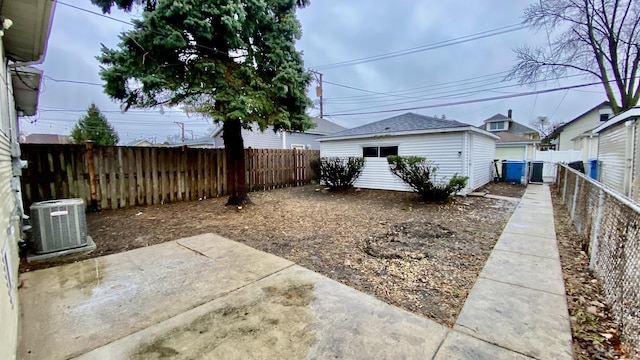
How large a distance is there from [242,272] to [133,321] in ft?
3.74

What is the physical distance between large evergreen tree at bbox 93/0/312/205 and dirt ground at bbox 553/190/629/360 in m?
5.82

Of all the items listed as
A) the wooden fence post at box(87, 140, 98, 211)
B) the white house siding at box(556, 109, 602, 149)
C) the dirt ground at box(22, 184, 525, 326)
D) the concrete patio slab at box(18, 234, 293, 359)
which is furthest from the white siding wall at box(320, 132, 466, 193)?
the white house siding at box(556, 109, 602, 149)

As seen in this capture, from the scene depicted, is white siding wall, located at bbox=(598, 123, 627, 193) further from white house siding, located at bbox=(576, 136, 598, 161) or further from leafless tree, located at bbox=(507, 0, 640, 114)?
leafless tree, located at bbox=(507, 0, 640, 114)

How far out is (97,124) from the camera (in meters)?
29.4

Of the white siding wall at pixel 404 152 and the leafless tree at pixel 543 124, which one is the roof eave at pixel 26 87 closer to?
the white siding wall at pixel 404 152

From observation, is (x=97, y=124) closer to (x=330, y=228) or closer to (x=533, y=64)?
(x=330, y=228)

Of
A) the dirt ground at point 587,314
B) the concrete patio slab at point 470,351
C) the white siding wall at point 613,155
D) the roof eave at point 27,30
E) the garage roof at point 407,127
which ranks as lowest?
the dirt ground at point 587,314

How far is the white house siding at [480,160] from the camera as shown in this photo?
9.62 metres

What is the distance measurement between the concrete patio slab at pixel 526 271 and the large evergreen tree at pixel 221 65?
5142 millimetres

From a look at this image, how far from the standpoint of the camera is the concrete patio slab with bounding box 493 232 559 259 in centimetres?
386

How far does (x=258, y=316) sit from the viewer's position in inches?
89.5

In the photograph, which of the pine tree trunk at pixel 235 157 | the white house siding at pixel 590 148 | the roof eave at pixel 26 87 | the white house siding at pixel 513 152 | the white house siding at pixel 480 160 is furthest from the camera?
the white house siding at pixel 513 152

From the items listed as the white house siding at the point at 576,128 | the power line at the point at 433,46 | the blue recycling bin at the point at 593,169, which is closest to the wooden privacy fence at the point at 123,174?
the power line at the point at 433,46

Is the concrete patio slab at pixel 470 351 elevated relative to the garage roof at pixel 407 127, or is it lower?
lower
